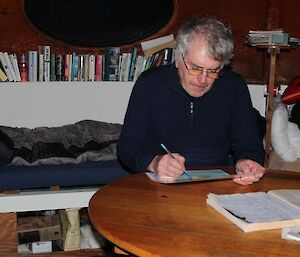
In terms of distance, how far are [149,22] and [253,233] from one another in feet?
8.79

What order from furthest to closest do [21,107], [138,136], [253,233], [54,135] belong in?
[21,107], [54,135], [138,136], [253,233]

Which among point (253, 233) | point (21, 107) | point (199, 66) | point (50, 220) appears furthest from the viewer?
point (21, 107)

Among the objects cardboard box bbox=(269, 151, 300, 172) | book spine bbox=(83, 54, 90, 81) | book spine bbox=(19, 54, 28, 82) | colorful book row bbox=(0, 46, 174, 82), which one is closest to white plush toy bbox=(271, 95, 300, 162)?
cardboard box bbox=(269, 151, 300, 172)

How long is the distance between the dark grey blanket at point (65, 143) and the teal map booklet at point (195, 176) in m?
1.18

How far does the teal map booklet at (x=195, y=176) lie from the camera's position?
1644 millimetres

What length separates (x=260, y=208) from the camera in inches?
54.1

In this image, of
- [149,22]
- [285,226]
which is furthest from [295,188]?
[149,22]

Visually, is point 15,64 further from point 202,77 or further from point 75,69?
point 202,77

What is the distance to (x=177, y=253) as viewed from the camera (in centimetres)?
109

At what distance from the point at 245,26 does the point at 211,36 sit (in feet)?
6.71

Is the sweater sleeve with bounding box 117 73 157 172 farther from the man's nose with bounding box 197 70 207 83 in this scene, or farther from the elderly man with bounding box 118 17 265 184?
the man's nose with bounding box 197 70 207 83

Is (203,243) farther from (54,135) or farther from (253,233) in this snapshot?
(54,135)

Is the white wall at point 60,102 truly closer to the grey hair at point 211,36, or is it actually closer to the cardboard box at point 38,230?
the cardboard box at point 38,230

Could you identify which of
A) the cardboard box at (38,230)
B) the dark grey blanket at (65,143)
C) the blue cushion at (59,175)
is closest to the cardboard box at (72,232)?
the cardboard box at (38,230)
